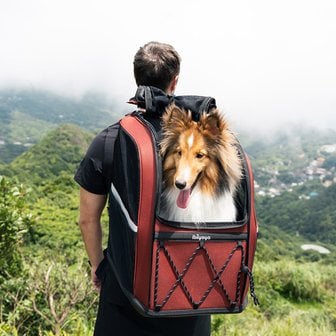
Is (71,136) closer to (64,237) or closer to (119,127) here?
(64,237)

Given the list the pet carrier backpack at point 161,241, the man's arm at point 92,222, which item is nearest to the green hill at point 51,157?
the man's arm at point 92,222

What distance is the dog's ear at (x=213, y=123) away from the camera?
1637mm

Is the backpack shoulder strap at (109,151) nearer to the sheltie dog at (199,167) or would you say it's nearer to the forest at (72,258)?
the sheltie dog at (199,167)

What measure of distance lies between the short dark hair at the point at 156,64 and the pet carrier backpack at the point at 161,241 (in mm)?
89

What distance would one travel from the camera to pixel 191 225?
1577 mm

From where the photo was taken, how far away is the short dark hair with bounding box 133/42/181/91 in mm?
1783

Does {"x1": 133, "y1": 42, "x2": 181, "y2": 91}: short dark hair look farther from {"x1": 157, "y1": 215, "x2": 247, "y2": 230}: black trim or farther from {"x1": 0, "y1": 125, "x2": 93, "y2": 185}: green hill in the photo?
{"x1": 0, "y1": 125, "x2": 93, "y2": 185}: green hill

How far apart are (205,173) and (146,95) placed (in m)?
0.36

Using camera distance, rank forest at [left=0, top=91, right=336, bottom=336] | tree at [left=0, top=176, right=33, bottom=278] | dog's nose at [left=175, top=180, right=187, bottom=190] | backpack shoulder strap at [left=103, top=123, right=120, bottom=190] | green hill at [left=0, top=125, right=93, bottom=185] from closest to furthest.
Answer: dog's nose at [left=175, top=180, right=187, bottom=190] → backpack shoulder strap at [left=103, top=123, right=120, bottom=190] → tree at [left=0, top=176, right=33, bottom=278] → forest at [left=0, top=91, right=336, bottom=336] → green hill at [left=0, top=125, right=93, bottom=185]

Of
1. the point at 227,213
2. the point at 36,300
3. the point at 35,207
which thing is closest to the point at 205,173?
the point at 227,213

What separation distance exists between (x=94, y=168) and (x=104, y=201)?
0.56ft

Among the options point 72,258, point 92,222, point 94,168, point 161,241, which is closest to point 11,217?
point 92,222

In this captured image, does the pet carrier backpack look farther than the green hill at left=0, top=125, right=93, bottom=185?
No

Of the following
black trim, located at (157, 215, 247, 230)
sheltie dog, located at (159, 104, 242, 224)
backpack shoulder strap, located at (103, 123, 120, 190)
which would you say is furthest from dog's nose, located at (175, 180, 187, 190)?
backpack shoulder strap, located at (103, 123, 120, 190)
